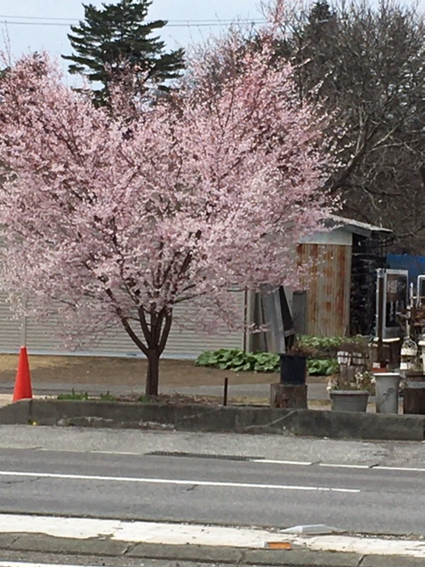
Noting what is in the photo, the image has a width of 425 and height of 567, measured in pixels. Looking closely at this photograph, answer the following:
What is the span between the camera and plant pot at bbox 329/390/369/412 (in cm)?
1641

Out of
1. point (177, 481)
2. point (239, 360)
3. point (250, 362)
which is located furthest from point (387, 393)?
point (239, 360)

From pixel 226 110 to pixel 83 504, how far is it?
27.2ft

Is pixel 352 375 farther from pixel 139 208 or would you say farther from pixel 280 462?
pixel 280 462

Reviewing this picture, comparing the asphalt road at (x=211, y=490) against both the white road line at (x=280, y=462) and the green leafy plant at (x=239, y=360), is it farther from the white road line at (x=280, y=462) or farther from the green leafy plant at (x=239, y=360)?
the green leafy plant at (x=239, y=360)

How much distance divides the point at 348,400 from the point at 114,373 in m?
8.26

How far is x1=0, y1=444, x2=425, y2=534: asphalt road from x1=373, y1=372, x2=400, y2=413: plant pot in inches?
126

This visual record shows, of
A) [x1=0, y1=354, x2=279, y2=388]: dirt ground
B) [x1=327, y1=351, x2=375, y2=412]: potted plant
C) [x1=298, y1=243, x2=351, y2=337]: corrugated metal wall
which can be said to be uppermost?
[x1=298, y1=243, x2=351, y2=337]: corrugated metal wall

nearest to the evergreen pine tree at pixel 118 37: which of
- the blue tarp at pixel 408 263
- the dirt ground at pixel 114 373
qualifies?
the blue tarp at pixel 408 263

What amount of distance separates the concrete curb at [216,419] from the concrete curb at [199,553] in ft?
25.7

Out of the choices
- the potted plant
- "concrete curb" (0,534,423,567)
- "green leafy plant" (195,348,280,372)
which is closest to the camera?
"concrete curb" (0,534,423,567)

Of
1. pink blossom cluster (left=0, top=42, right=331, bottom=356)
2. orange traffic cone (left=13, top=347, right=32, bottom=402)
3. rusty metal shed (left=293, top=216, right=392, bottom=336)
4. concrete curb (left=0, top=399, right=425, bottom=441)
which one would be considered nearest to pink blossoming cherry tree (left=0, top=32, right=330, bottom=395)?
pink blossom cluster (left=0, top=42, right=331, bottom=356)

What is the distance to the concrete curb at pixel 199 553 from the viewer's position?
784 cm

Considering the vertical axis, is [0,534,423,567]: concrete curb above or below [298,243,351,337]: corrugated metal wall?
below

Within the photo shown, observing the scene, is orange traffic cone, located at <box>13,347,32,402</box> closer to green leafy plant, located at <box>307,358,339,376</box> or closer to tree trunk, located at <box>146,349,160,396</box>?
tree trunk, located at <box>146,349,160,396</box>
